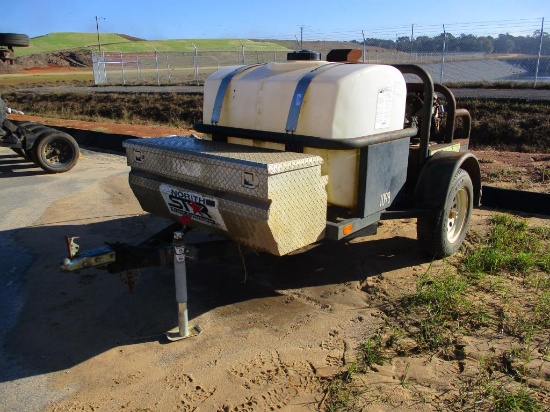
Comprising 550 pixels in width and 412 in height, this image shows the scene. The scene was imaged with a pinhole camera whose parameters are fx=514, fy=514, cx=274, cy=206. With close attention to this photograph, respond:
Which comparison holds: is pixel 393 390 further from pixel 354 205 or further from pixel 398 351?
pixel 354 205

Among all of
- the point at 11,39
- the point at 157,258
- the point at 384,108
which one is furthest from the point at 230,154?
the point at 11,39

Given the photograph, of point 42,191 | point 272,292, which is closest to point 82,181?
point 42,191

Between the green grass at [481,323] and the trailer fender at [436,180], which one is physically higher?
the trailer fender at [436,180]

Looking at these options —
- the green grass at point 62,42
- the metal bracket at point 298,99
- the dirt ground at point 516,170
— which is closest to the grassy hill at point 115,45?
the green grass at point 62,42

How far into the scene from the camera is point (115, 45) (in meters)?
80.4

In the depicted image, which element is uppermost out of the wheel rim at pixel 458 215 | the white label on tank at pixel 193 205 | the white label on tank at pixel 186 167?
the white label on tank at pixel 186 167

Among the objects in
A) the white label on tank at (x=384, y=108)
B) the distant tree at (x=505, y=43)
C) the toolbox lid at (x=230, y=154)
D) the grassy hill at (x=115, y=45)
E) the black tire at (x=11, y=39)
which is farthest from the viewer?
the grassy hill at (x=115, y=45)

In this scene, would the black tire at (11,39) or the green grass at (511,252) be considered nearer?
the green grass at (511,252)

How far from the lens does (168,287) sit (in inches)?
181

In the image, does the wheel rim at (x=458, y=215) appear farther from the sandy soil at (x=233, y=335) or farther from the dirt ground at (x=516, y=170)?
the dirt ground at (x=516, y=170)

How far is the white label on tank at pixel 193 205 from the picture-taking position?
12.4ft

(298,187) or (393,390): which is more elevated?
(298,187)

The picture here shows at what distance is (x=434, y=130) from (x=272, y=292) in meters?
2.69

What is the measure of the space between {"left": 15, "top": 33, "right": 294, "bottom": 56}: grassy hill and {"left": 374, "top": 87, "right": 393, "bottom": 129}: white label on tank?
2688 inches
